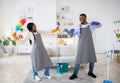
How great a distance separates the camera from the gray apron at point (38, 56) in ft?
12.8

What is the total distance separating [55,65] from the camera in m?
4.89

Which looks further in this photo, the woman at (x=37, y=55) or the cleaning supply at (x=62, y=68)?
the cleaning supply at (x=62, y=68)

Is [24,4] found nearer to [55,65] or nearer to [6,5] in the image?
[6,5]

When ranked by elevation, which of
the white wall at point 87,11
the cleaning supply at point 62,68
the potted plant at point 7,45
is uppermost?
the white wall at point 87,11

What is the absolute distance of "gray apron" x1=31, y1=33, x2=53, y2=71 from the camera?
389cm

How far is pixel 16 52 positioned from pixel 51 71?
11.9 ft

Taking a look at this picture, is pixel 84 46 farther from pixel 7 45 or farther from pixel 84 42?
pixel 7 45

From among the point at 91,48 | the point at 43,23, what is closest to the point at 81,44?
the point at 91,48

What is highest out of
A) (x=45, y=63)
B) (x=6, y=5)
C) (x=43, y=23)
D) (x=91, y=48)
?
(x=6, y=5)

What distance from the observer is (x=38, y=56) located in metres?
3.91

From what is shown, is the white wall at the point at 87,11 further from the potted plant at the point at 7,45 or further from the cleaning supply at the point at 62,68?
the cleaning supply at the point at 62,68

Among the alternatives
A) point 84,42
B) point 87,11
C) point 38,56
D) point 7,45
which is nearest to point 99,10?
point 87,11

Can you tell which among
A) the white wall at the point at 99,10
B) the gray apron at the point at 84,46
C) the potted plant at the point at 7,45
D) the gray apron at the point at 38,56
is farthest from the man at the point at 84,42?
the potted plant at the point at 7,45

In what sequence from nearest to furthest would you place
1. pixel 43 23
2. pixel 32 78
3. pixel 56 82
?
pixel 56 82 < pixel 32 78 < pixel 43 23
